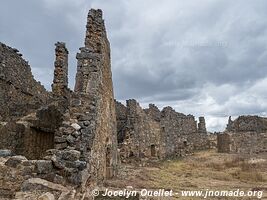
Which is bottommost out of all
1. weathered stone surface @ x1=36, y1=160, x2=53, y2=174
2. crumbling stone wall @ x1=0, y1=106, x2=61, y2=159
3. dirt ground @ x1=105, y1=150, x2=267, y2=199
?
dirt ground @ x1=105, y1=150, x2=267, y2=199

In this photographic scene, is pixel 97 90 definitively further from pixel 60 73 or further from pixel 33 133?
pixel 60 73

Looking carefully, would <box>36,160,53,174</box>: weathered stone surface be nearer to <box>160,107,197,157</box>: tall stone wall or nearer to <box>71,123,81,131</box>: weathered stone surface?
<box>71,123,81,131</box>: weathered stone surface

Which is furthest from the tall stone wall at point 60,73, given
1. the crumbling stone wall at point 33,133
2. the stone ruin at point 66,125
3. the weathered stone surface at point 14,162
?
the weathered stone surface at point 14,162

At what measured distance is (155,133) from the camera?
26.8 meters

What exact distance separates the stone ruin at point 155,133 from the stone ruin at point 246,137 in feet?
14.3

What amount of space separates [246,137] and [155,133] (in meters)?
12.0

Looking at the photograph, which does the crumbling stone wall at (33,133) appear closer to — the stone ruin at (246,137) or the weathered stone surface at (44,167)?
the weathered stone surface at (44,167)

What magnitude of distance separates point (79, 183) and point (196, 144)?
111ft

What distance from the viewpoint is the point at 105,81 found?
1318cm

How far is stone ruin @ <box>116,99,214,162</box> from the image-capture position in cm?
2197

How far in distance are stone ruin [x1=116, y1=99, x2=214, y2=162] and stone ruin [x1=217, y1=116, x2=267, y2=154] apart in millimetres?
4344

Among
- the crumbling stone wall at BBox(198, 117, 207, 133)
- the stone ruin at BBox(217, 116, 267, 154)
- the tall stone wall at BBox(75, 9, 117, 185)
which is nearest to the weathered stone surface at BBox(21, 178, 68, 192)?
the tall stone wall at BBox(75, 9, 117, 185)

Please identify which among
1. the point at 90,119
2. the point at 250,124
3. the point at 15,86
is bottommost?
the point at 90,119

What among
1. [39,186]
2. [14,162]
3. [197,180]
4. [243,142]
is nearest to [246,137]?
[243,142]
